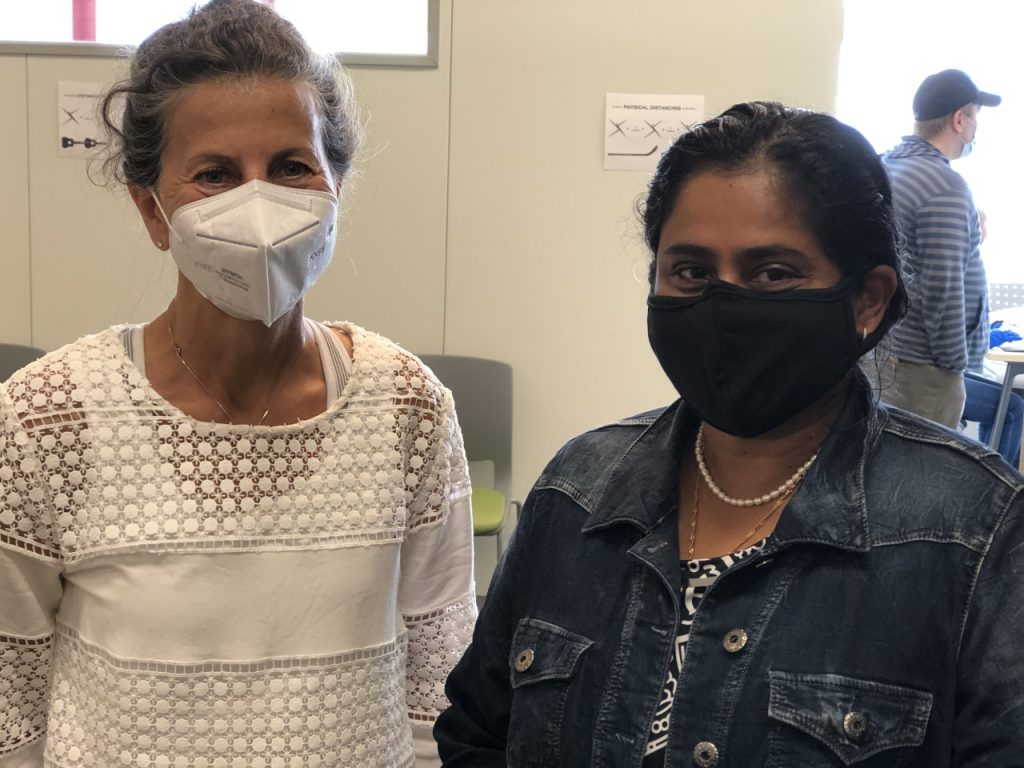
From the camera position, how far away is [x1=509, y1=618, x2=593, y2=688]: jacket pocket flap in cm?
118

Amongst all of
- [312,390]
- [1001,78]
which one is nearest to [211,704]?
[312,390]

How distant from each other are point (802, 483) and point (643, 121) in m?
2.86

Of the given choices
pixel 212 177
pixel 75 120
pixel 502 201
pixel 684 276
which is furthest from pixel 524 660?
pixel 75 120

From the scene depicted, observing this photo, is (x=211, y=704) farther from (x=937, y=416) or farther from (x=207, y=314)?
(x=937, y=416)

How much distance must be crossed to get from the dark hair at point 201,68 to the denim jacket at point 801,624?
2.21 feet

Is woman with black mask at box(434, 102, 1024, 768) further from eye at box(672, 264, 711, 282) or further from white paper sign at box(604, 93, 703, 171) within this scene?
white paper sign at box(604, 93, 703, 171)

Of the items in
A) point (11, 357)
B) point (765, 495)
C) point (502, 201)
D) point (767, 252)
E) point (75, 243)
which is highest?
point (502, 201)

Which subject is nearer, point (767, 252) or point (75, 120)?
point (767, 252)

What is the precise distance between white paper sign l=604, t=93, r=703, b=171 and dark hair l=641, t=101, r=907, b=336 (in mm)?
2626

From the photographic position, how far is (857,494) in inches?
43.1

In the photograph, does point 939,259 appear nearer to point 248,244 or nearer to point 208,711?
point 248,244

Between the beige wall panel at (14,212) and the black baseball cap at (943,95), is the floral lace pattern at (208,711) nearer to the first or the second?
the beige wall panel at (14,212)

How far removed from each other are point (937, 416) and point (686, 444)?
311 centimetres

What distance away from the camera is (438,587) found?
157 cm
